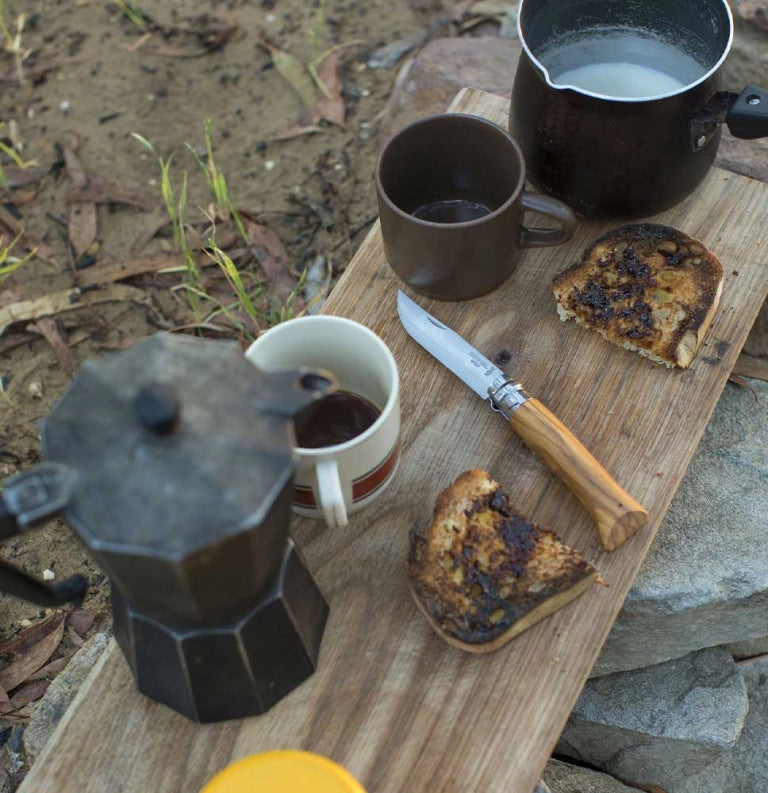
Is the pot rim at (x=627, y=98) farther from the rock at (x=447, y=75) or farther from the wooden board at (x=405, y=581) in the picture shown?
the rock at (x=447, y=75)

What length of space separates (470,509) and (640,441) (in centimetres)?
28

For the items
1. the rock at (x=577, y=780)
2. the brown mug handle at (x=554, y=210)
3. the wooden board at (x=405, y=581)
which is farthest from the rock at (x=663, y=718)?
the brown mug handle at (x=554, y=210)

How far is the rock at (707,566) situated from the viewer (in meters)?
1.43

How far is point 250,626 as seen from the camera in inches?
41.3

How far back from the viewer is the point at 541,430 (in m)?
1.25

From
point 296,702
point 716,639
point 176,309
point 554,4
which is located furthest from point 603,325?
point 176,309

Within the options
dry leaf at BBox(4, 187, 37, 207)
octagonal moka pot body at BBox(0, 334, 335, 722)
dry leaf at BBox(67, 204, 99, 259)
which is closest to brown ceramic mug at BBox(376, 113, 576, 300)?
octagonal moka pot body at BBox(0, 334, 335, 722)

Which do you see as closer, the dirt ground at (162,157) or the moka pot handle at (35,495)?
the moka pot handle at (35,495)

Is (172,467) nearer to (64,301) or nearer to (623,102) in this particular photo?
(623,102)

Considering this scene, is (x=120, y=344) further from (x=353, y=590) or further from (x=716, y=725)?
(x=716, y=725)

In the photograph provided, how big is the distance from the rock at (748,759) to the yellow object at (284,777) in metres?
0.94

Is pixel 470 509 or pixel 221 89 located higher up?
pixel 470 509

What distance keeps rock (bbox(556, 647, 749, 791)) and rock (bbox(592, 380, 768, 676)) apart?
0.06m

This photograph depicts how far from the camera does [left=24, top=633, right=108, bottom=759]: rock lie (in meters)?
1.44
